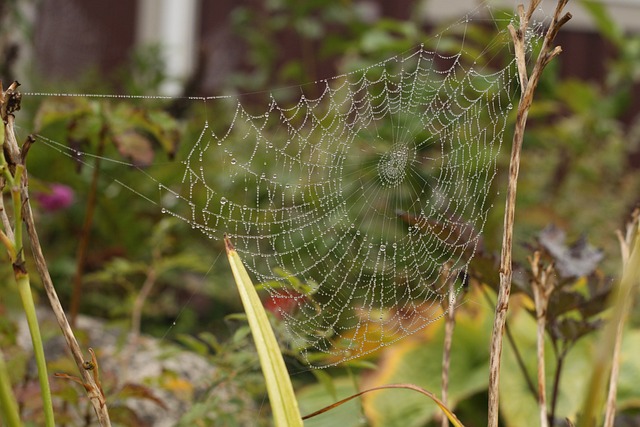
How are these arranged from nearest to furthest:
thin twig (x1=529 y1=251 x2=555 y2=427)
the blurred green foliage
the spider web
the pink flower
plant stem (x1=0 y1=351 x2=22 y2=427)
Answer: plant stem (x1=0 y1=351 x2=22 y2=427) → thin twig (x1=529 y1=251 x2=555 y2=427) → the blurred green foliage → the spider web → the pink flower

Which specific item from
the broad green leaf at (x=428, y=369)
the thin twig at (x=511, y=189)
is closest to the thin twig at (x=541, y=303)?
the thin twig at (x=511, y=189)

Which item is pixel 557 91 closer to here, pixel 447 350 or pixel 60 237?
pixel 60 237

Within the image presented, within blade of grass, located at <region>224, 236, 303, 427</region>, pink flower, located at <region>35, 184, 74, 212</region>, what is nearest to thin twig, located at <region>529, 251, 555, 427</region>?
blade of grass, located at <region>224, 236, 303, 427</region>

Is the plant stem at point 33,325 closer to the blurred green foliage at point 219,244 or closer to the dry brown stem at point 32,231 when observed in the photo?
the dry brown stem at point 32,231

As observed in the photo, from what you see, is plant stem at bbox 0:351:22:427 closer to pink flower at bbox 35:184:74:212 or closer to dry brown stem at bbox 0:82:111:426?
dry brown stem at bbox 0:82:111:426

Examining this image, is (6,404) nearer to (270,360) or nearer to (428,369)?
(270,360)

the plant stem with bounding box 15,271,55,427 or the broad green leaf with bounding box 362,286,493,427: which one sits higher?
the plant stem with bounding box 15,271,55,427

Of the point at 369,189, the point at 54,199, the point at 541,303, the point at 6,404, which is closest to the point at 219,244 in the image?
the point at 369,189

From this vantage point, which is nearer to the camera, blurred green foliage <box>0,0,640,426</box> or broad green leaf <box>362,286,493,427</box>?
blurred green foliage <box>0,0,640,426</box>
